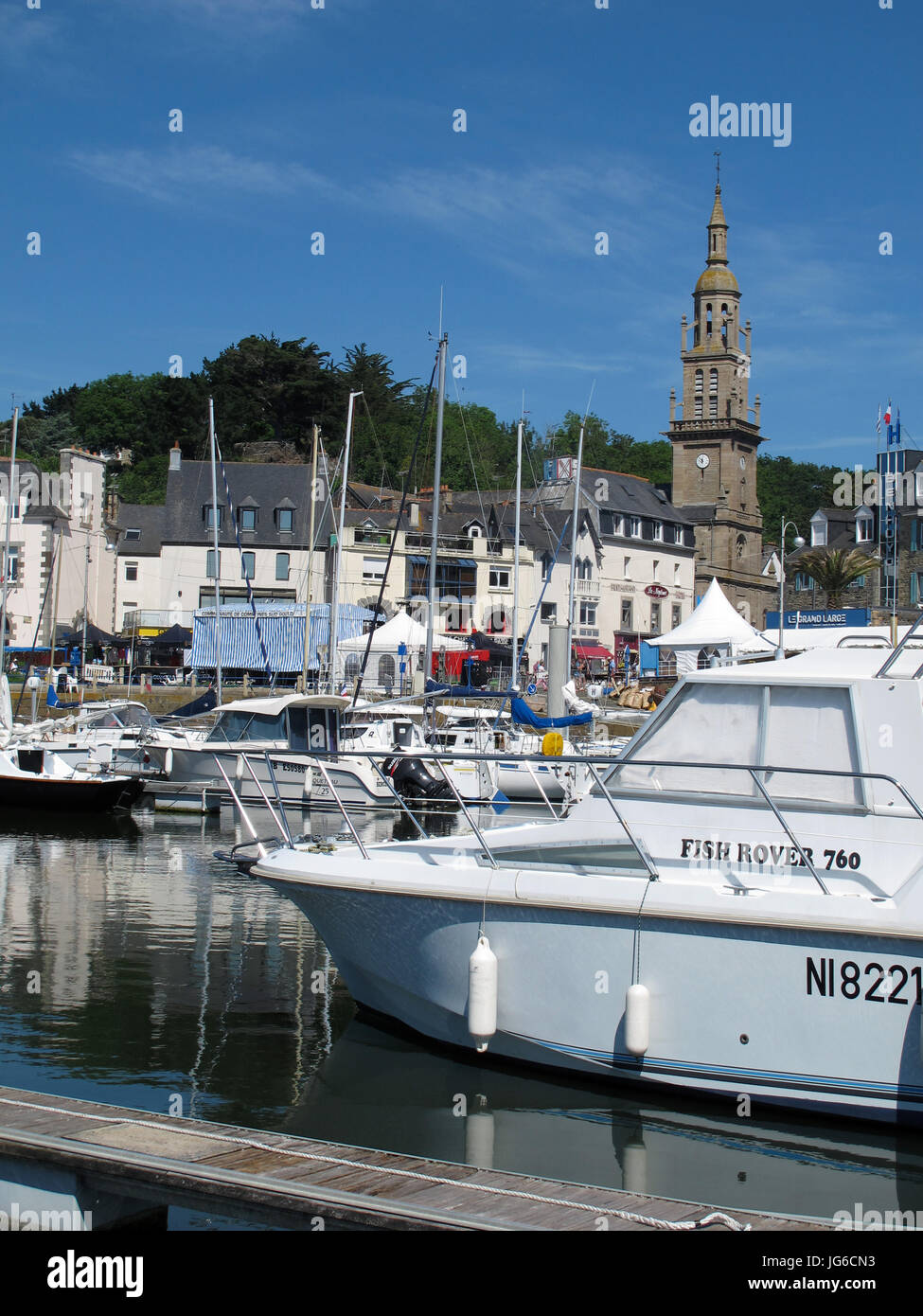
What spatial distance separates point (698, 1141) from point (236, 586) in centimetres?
5377

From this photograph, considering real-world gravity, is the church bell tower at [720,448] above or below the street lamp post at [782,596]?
above

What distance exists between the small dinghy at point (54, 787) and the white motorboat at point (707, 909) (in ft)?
54.4

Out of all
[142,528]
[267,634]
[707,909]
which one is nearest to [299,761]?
[707,909]

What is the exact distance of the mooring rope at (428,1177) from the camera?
5426 millimetres

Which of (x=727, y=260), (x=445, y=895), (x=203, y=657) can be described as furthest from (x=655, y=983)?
(x=727, y=260)

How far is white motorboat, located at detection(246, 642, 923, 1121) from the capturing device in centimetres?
794

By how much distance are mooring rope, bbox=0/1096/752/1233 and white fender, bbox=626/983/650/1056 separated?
2576mm

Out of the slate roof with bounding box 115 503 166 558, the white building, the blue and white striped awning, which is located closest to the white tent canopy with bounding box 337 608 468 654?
the blue and white striped awning

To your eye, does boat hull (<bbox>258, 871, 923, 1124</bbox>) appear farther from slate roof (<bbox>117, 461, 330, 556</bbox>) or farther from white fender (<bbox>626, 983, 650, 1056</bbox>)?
slate roof (<bbox>117, 461, 330, 556</bbox>)

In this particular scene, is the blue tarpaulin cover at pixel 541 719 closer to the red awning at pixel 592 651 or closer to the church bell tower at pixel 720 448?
the red awning at pixel 592 651

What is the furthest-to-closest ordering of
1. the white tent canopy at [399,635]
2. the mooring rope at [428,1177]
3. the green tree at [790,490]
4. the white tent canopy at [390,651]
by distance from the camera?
1. the green tree at [790,490]
2. the white tent canopy at [390,651]
3. the white tent canopy at [399,635]
4. the mooring rope at [428,1177]

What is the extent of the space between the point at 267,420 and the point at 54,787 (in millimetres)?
60342

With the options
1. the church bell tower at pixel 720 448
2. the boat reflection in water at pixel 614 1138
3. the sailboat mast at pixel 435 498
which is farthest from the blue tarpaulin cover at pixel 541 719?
the church bell tower at pixel 720 448

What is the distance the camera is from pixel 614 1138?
8141mm
